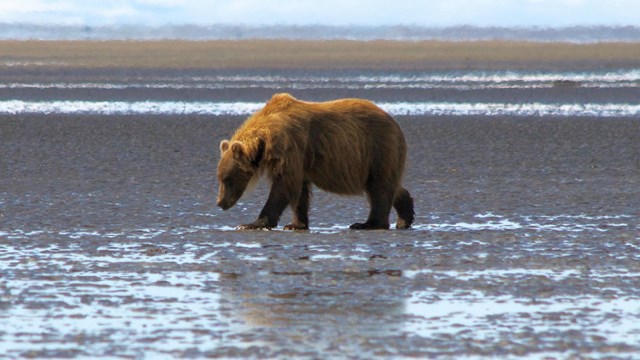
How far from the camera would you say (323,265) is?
9.32 metres

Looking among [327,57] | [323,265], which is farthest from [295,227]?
[327,57]

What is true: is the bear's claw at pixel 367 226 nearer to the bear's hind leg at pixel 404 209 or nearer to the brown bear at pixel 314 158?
the brown bear at pixel 314 158

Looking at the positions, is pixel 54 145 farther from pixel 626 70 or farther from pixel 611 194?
pixel 626 70

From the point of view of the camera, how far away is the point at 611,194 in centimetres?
1377

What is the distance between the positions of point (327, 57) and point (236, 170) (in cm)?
5108

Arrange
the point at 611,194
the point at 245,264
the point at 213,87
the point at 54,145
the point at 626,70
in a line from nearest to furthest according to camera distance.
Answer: the point at 245,264 → the point at 611,194 → the point at 54,145 → the point at 213,87 → the point at 626,70

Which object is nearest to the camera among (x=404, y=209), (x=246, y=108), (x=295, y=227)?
(x=295, y=227)

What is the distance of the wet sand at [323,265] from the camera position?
688 centimetres

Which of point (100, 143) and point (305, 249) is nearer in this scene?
point (305, 249)

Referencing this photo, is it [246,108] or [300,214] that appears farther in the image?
[246,108]

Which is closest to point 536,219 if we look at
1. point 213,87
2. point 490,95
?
point 490,95

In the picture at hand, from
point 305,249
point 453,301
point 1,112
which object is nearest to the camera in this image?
point 453,301

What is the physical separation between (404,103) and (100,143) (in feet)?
36.9

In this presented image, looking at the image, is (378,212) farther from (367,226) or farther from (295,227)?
(295,227)
